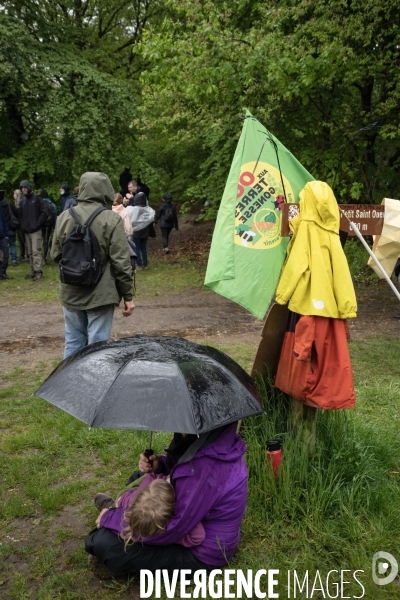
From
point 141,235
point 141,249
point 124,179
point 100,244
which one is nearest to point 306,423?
point 100,244

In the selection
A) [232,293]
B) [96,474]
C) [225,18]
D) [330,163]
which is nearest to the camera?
[232,293]

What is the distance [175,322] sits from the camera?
9.01m

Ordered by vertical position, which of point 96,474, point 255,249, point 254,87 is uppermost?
point 254,87

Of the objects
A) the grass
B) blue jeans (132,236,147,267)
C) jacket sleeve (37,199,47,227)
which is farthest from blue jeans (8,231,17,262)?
the grass

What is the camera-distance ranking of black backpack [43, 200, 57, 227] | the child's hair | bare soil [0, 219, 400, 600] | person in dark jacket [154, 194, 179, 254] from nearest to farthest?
the child's hair
bare soil [0, 219, 400, 600]
black backpack [43, 200, 57, 227]
person in dark jacket [154, 194, 179, 254]

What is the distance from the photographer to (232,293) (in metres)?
3.71

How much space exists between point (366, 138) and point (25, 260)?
8.79 m

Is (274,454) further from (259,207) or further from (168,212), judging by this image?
(168,212)

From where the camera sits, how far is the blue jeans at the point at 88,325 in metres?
4.85

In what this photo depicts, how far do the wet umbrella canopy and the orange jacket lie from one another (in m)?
0.62

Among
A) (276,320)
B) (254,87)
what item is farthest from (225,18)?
(276,320)

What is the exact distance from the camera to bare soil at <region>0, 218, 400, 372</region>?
303 inches

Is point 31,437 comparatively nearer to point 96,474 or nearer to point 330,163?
point 96,474

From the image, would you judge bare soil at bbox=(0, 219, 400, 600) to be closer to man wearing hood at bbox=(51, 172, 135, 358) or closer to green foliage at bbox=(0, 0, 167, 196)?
man wearing hood at bbox=(51, 172, 135, 358)
